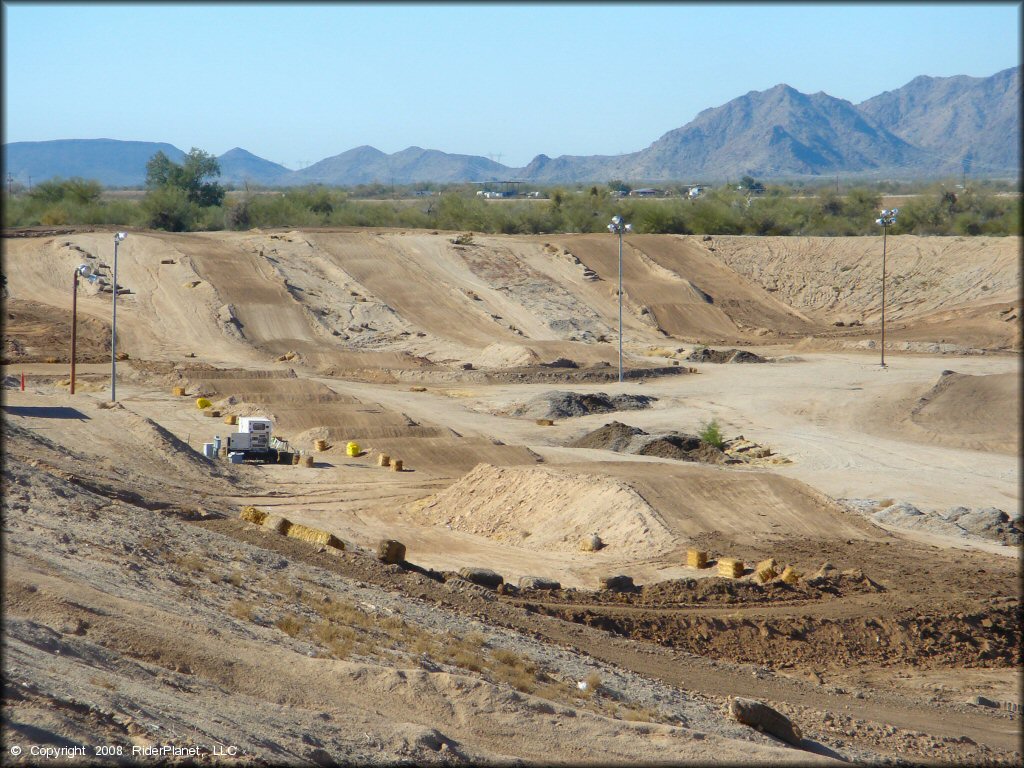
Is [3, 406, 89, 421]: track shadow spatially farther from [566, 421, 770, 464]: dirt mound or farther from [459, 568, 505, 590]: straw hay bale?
[459, 568, 505, 590]: straw hay bale

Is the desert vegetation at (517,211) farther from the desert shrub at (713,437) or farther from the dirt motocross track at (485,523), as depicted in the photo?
Result: the desert shrub at (713,437)

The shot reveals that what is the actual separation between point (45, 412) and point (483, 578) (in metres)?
17.4

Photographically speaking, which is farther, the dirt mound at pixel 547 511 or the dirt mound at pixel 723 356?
the dirt mound at pixel 723 356

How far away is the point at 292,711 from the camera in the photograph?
10.3 meters

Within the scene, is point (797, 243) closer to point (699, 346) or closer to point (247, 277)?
point (699, 346)

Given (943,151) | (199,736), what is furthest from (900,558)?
(199,736)

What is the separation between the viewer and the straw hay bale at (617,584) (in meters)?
20.7

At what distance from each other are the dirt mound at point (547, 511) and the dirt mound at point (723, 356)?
27.3 m

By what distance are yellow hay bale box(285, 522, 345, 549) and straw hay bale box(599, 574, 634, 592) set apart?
4.86 m

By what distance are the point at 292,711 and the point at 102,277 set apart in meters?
51.2

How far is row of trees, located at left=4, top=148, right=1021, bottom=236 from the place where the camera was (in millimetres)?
78250

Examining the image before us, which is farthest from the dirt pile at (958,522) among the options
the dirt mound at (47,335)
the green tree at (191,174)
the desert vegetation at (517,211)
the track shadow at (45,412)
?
the green tree at (191,174)

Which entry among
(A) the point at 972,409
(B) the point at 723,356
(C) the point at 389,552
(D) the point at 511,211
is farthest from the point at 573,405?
(D) the point at 511,211

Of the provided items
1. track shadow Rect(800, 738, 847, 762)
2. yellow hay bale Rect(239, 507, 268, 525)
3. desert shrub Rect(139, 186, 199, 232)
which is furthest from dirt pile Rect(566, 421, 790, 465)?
desert shrub Rect(139, 186, 199, 232)
